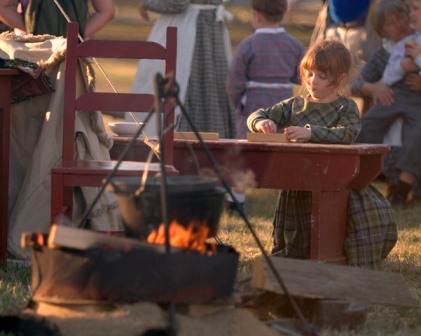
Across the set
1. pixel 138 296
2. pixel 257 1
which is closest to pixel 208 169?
pixel 138 296

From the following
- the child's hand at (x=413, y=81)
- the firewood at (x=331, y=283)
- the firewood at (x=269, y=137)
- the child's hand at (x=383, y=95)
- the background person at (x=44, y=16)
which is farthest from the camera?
the child's hand at (x=383, y=95)

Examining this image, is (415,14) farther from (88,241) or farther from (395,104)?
(88,241)

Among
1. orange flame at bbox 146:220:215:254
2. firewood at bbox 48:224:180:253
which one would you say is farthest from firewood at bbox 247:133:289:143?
firewood at bbox 48:224:180:253

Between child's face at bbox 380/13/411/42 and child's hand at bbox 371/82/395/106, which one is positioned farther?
child's hand at bbox 371/82/395/106

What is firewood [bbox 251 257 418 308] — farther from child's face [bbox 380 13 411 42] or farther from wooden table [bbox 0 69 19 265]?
child's face [bbox 380 13 411 42]

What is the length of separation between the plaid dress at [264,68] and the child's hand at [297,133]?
2.67 meters

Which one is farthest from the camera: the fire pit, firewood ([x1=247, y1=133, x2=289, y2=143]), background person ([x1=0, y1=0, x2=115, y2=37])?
background person ([x1=0, y1=0, x2=115, y2=37])

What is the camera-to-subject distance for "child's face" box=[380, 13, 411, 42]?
9242 millimetres

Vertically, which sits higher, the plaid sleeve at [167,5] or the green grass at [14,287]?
the plaid sleeve at [167,5]

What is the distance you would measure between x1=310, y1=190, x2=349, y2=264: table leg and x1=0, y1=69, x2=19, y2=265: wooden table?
1.59m

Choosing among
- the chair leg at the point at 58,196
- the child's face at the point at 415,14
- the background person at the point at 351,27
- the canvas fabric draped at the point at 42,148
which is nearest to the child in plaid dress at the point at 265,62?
the child's face at the point at 415,14

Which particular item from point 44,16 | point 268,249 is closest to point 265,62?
point 44,16

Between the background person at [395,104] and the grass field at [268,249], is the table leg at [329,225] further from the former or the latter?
the background person at [395,104]

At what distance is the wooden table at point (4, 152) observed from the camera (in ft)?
17.9
